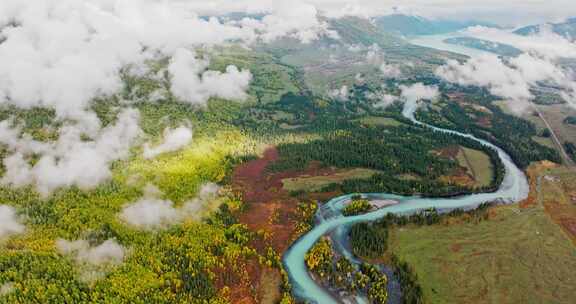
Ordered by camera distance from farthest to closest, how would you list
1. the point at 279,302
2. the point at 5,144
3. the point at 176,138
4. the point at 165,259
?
the point at 176,138
the point at 5,144
the point at 165,259
the point at 279,302

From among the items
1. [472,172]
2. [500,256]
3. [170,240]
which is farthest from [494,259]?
[170,240]

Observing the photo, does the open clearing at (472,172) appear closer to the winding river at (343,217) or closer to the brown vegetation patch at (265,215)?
the winding river at (343,217)

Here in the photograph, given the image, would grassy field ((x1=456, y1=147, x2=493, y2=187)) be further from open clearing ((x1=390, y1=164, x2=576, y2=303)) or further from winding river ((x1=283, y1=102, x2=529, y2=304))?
open clearing ((x1=390, y1=164, x2=576, y2=303))

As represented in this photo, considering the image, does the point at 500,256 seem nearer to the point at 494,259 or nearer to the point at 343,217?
the point at 494,259

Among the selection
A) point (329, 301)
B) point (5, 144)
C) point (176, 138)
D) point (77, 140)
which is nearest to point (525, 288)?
point (329, 301)

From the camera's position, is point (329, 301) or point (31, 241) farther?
point (31, 241)

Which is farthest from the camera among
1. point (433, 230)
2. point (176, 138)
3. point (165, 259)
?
point (176, 138)

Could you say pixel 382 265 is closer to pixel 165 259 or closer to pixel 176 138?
pixel 165 259
